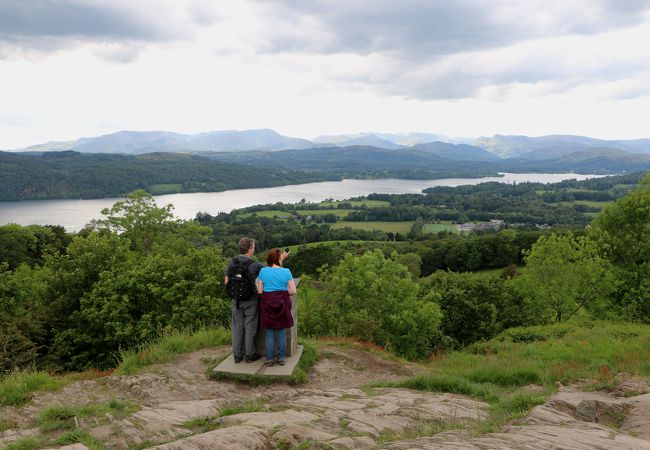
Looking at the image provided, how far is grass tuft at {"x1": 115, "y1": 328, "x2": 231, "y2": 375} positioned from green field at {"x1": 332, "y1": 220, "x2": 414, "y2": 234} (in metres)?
108

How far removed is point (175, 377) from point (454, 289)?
27.7 m

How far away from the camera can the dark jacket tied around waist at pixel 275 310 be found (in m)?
9.55

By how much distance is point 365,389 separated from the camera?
360 inches

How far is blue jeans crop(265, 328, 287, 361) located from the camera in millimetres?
9843

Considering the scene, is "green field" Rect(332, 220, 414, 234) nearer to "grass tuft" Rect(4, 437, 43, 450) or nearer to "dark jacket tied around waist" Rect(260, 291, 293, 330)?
"dark jacket tied around waist" Rect(260, 291, 293, 330)

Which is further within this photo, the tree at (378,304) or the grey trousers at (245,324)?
the tree at (378,304)

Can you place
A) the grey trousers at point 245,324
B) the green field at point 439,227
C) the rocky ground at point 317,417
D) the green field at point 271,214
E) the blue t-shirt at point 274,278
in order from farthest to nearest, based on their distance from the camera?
the green field at point 271,214
the green field at point 439,227
the grey trousers at point 245,324
the blue t-shirt at point 274,278
the rocky ground at point 317,417

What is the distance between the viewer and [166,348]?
10906 mm

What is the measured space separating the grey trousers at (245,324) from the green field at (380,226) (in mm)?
109825

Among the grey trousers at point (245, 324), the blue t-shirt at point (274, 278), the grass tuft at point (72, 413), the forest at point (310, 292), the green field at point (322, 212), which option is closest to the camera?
the grass tuft at point (72, 413)

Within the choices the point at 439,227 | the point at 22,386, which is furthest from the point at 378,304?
the point at 439,227

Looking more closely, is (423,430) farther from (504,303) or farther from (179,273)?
(504,303)

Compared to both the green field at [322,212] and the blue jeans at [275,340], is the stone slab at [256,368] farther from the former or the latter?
the green field at [322,212]

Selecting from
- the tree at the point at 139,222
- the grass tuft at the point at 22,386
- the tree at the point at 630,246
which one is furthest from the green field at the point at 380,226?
the grass tuft at the point at 22,386
